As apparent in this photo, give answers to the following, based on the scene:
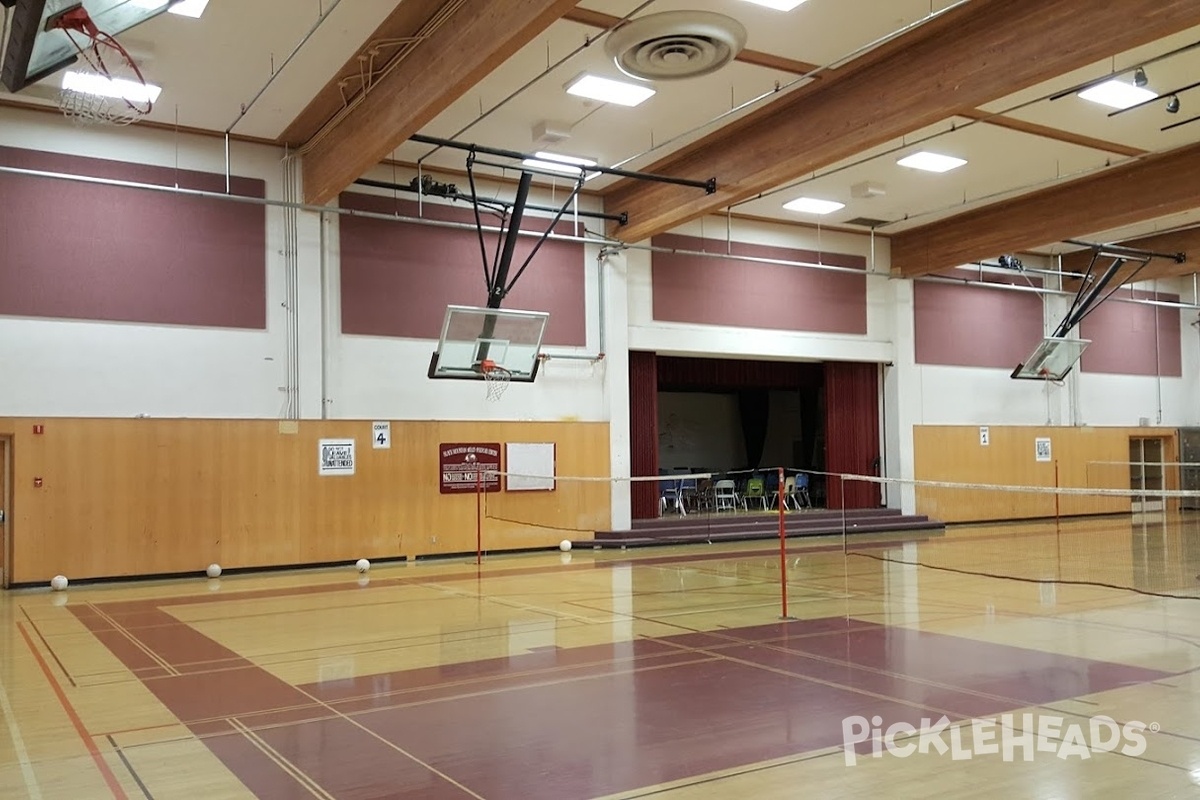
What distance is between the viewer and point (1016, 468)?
24.1 m

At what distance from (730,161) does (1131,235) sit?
503 inches

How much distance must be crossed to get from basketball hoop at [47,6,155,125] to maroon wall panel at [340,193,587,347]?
4.08 metres

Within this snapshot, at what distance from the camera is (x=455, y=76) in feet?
37.4

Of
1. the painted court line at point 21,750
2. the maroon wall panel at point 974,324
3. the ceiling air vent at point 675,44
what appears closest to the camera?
the painted court line at point 21,750

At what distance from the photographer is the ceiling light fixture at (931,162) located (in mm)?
16984

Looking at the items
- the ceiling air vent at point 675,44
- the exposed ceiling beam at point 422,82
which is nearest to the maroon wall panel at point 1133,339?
the ceiling air vent at point 675,44

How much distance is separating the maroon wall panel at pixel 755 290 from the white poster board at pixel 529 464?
381 cm

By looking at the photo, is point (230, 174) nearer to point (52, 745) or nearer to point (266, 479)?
point (266, 479)

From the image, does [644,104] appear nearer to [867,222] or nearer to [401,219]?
[401,219]

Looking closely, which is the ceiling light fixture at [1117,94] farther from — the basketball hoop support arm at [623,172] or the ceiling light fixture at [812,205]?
the ceiling light fixture at [812,205]

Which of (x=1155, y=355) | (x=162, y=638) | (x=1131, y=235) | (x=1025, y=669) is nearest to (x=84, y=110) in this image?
(x=162, y=638)

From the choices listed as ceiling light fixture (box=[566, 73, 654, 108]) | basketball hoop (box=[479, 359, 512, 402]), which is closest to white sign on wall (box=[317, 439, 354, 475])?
basketball hoop (box=[479, 359, 512, 402])

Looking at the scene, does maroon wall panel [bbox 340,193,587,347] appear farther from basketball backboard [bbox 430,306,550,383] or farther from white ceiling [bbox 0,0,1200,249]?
basketball backboard [bbox 430,306,550,383]

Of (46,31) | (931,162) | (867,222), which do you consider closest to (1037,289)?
(867,222)
